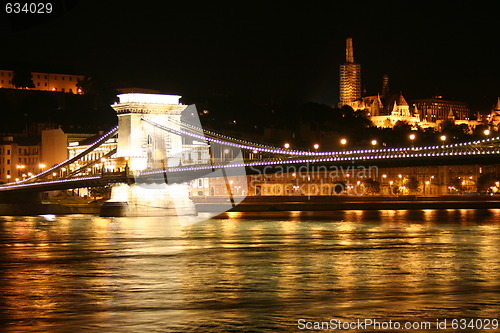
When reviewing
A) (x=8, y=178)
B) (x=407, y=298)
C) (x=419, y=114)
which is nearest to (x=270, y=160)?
(x=407, y=298)

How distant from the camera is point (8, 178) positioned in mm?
68062

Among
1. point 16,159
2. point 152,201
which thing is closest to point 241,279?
point 152,201

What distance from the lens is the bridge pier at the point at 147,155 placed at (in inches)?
1468

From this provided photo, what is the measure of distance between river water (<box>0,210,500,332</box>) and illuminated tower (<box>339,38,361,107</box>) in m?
107

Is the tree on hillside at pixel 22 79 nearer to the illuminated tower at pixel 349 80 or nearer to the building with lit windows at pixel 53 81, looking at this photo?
the building with lit windows at pixel 53 81

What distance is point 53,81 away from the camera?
322ft

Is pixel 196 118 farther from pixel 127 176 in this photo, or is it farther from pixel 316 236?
pixel 316 236

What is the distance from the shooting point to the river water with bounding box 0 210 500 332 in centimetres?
1120

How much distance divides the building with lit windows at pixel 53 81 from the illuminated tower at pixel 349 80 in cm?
4584

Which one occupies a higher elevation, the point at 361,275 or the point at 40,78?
the point at 40,78

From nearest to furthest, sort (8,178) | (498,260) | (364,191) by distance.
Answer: (498,260)
(364,191)
(8,178)

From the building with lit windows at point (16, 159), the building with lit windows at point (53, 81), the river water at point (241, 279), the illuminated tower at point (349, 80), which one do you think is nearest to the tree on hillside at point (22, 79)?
the building with lit windows at point (53, 81)

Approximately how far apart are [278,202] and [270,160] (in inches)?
719

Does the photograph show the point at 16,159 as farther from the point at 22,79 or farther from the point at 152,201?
the point at 152,201
